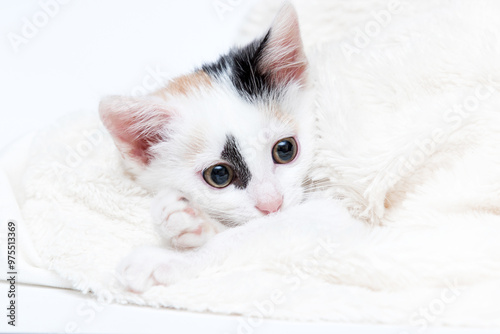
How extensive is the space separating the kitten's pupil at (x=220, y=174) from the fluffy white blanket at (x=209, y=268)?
19cm

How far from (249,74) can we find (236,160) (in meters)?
0.26

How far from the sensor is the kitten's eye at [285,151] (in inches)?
46.9

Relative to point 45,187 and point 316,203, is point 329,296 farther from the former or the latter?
point 45,187

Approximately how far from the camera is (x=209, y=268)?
1.00m

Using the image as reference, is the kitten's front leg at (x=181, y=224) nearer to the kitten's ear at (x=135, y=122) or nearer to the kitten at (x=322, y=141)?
the kitten at (x=322, y=141)

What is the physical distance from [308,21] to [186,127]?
99 centimetres

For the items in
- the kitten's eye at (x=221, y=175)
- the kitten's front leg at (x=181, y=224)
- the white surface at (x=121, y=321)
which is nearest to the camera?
the white surface at (x=121, y=321)

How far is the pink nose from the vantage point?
1105 mm

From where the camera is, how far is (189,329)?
35.8 inches

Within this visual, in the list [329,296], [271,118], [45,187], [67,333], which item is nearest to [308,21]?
[271,118]

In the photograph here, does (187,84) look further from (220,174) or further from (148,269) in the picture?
(148,269)

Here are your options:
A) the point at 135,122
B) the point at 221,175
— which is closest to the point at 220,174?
the point at 221,175

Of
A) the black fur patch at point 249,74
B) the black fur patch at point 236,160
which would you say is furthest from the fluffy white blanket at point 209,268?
the black fur patch at point 249,74

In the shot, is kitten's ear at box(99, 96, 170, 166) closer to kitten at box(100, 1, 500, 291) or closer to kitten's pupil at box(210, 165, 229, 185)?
kitten at box(100, 1, 500, 291)
